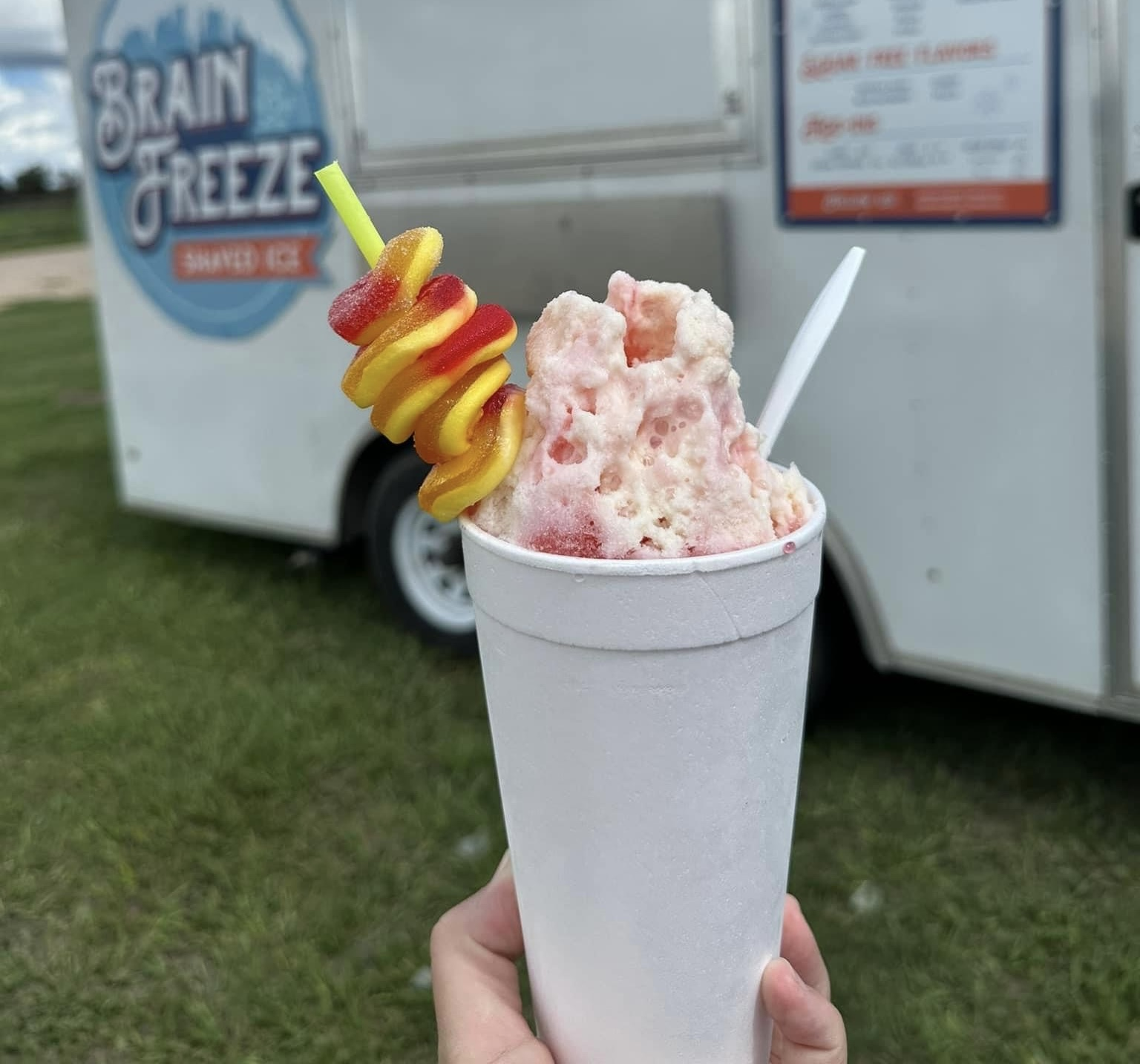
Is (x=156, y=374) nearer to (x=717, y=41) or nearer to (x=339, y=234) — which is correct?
(x=339, y=234)

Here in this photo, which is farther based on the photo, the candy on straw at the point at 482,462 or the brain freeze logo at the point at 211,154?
the brain freeze logo at the point at 211,154

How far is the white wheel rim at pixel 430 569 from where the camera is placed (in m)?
4.43

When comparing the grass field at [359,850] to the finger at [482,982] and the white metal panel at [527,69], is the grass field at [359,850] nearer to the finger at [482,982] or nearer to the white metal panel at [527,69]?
the finger at [482,982]

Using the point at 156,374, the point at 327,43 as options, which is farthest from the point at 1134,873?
the point at 156,374

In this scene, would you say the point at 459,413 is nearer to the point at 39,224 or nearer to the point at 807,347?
the point at 807,347

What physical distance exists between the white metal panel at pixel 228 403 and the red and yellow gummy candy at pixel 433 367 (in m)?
2.99

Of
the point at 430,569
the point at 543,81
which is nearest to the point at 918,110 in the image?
the point at 543,81

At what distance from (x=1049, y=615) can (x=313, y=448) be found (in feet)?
8.59

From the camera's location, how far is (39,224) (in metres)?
31.8

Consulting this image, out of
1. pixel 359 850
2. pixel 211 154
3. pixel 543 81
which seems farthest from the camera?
pixel 211 154

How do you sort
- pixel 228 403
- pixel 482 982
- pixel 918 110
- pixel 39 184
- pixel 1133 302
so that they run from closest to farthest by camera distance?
pixel 482 982 → pixel 1133 302 → pixel 918 110 → pixel 228 403 → pixel 39 184

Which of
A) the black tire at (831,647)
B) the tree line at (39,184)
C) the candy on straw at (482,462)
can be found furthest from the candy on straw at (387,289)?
the tree line at (39,184)

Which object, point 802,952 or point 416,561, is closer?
point 802,952

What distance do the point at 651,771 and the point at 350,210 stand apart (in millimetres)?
604
